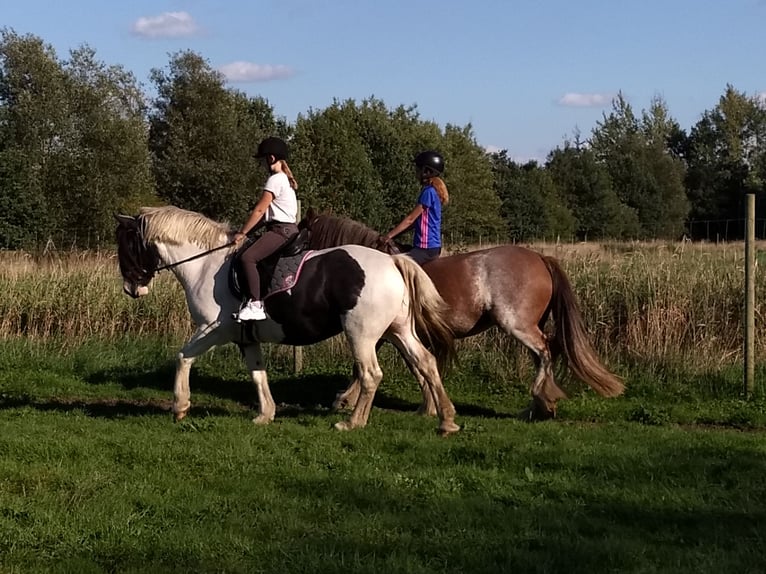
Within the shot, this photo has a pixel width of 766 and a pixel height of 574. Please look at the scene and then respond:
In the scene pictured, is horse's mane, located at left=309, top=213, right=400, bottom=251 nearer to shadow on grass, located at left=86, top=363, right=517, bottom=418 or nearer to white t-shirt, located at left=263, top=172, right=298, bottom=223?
white t-shirt, located at left=263, top=172, right=298, bottom=223

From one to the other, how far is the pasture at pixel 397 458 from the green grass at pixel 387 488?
20 mm

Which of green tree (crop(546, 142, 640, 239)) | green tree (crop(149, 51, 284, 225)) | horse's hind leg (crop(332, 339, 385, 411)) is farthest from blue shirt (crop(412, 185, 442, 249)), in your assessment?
green tree (crop(546, 142, 640, 239))

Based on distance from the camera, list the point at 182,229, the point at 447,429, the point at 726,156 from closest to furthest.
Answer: the point at 447,429, the point at 182,229, the point at 726,156

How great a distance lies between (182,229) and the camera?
8.63 meters

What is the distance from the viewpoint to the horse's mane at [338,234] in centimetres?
915

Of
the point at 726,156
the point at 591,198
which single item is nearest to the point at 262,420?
the point at 591,198

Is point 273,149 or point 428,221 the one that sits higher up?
point 273,149

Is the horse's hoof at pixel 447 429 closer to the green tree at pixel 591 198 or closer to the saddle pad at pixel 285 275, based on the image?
the saddle pad at pixel 285 275

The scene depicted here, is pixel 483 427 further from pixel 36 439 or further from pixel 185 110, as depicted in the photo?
pixel 185 110

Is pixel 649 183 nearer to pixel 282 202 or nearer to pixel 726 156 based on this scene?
pixel 726 156

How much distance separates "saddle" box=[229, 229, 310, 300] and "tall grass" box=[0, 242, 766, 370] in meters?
3.89

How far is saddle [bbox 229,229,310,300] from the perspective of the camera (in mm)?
8086

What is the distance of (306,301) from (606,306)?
5.35 metres

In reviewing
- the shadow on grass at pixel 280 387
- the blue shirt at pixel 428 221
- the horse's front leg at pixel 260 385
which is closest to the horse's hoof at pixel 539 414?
the shadow on grass at pixel 280 387
